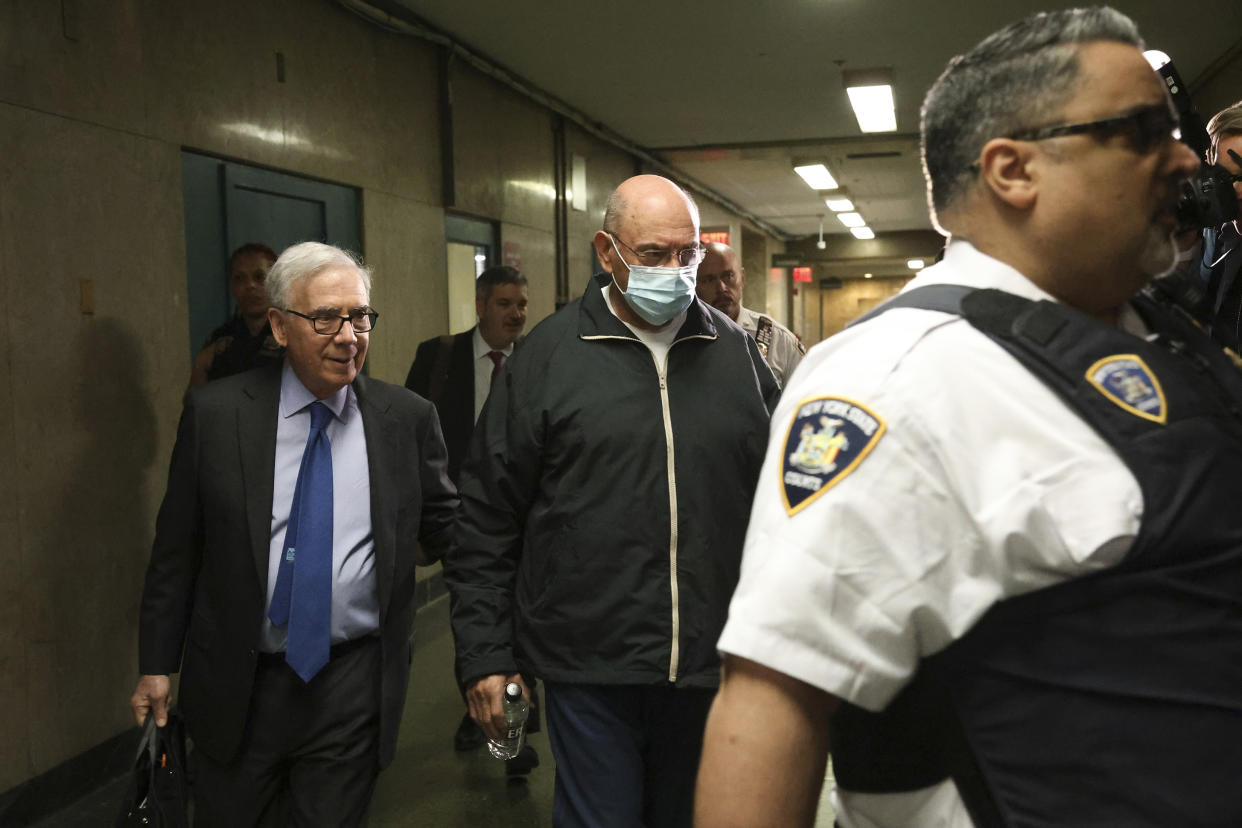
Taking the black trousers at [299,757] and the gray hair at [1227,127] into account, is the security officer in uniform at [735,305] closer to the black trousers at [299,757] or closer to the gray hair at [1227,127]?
the gray hair at [1227,127]

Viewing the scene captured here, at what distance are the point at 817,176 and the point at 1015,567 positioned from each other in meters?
12.5

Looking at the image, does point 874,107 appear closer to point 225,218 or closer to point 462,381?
point 462,381

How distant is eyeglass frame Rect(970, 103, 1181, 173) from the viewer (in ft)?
3.38

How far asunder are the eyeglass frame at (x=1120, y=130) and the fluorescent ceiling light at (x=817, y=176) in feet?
36.7

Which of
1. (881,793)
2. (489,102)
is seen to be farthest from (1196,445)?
(489,102)

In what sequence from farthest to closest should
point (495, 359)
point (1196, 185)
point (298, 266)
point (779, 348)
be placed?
point (495, 359)
point (779, 348)
point (298, 266)
point (1196, 185)

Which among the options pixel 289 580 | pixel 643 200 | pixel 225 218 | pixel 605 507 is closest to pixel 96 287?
pixel 225 218

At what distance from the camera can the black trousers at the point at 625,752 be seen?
2.35m

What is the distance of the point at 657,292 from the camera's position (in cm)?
250

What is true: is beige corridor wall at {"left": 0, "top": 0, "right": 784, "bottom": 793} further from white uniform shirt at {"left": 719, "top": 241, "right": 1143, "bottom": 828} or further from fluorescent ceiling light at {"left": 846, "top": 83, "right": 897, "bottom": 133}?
fluorescent ceiling light at {"left": 846, "top": 83, "right": 897, "bottom": 133}

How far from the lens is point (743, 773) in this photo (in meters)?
0.96

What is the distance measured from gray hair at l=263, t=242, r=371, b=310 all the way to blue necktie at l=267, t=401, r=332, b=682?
0.42 metres

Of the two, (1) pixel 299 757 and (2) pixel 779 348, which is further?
(2) pixel 779 348

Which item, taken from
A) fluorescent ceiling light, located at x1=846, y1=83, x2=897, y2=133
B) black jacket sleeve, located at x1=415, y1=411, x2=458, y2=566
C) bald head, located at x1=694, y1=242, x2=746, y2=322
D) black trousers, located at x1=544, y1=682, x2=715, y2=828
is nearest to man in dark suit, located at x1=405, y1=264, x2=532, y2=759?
bald head, located at x1=694, y1=242, x2=746, y2=322
